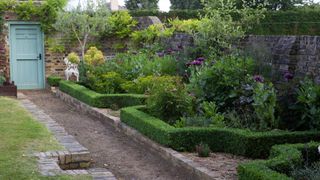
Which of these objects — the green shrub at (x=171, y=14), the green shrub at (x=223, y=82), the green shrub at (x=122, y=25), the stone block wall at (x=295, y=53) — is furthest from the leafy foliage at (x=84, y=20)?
the green shrub at (x=223, y=82)

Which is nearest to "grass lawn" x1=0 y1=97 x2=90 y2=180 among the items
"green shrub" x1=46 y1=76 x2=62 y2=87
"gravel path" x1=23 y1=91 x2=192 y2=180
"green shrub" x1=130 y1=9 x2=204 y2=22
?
"gravel path" x1=23 y1=91 x2=192 y2=180

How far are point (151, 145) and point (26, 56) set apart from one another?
34.1ft

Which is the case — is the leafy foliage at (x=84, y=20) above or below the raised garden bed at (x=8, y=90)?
above

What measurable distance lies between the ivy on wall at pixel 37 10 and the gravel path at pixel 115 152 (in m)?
6.02

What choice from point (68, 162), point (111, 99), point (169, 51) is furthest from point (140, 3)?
point (68, 162)

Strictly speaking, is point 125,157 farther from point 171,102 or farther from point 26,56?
point 26,56

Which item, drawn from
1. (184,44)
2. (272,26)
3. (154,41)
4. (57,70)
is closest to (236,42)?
(184,44)

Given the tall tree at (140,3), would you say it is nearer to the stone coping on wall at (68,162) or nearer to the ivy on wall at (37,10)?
the ivy on wall at (37,10)

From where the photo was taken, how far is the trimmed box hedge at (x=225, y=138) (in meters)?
6.73

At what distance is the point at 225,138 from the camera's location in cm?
711

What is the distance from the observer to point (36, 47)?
1712 cm

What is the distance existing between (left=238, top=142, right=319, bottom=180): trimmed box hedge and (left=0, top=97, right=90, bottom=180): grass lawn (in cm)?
177

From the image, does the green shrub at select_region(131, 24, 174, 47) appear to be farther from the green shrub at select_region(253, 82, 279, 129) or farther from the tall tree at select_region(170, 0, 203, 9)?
the tall tree at select_region(170, 0, 203, 9)

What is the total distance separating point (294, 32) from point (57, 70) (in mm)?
10287
